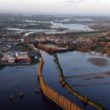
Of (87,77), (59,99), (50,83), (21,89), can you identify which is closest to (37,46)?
(87,77)

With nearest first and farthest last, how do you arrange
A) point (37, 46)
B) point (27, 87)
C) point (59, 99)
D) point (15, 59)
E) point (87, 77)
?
point (59, 99), point (27, 87), point (87, 77), point (15, 59), point (37, 46)

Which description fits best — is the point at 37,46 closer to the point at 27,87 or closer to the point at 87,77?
the point at 87,77

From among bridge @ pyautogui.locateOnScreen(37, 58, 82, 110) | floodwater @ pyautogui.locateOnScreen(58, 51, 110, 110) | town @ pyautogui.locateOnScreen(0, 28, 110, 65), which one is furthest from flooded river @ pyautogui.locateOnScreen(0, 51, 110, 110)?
town @ pyautogui.locateOnScreen(0, 28, 110, 65)

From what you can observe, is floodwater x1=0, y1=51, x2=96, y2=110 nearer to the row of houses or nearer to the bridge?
the bridge

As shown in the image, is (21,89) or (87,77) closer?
(21,89)

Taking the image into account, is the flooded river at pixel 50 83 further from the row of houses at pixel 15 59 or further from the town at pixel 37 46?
the town at pixel 37 46

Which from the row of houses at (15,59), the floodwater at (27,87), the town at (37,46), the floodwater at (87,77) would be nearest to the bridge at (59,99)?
the floodwater at (27,87)

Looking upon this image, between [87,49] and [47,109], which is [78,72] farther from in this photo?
[87,49]

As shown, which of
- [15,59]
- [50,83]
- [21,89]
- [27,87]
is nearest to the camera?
[21,89]
